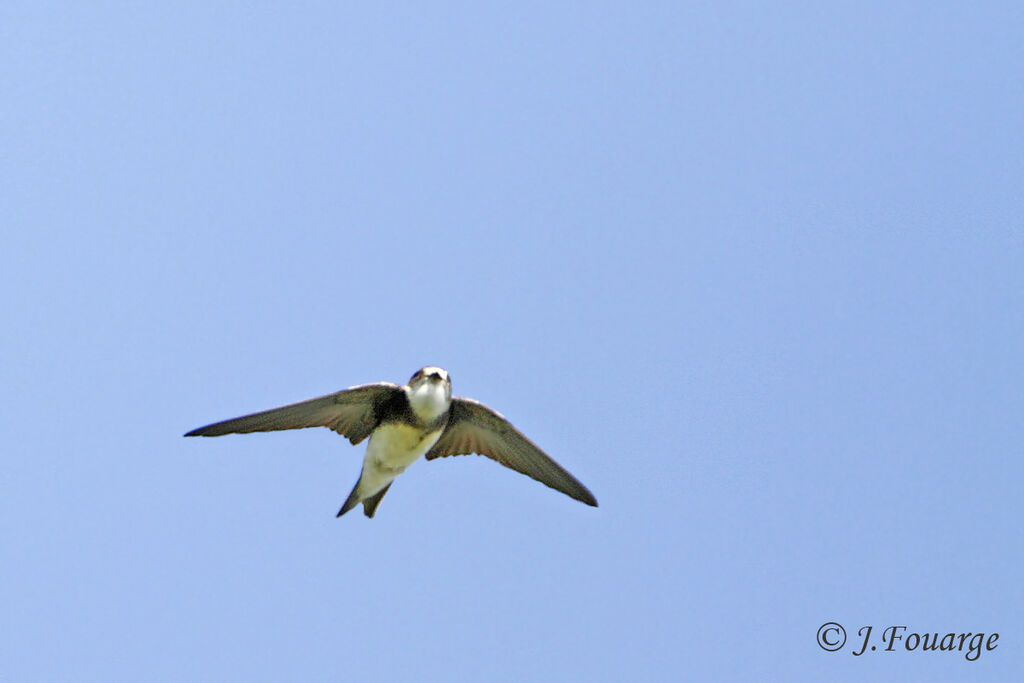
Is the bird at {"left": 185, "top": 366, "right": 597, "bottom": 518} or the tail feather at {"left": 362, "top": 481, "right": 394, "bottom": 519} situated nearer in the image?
the bird at {"left": 185, "top": 366, "right": 597, "bottom": 518}

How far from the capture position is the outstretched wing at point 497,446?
937cm

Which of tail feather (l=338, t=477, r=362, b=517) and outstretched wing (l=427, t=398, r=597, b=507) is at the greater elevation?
outstretched wing (l=427, t=398, r=597, b=507)

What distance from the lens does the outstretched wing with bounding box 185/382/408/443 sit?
8.55 metres

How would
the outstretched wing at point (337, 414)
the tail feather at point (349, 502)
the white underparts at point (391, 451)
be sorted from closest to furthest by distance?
the outstretched wing at point (337, 414) → the white underparts at point (391, 451) → the tail feather at point (349, 502)

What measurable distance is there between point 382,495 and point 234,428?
165 centimetres

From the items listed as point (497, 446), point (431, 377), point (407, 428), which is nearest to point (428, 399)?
point (431, 377)

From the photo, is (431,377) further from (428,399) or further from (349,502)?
(349,502)

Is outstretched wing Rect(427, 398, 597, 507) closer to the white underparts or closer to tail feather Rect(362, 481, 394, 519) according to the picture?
the white underparts

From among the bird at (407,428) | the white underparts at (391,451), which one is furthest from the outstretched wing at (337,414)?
the white underparts at (391,451)

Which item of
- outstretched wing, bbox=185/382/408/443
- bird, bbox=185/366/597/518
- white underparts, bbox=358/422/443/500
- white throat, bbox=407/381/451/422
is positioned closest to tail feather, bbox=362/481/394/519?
bird, bbox=185/366/597/518

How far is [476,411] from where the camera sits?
9.34 m

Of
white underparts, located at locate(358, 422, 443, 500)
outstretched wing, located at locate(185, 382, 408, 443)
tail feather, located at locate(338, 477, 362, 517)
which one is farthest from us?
tail feather, located at locate(338, 477, 362, 517)

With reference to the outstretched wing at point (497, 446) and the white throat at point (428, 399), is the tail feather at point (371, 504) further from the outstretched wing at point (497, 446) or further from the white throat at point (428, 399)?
the white throat at point (428, 399)

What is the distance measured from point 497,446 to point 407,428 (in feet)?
3.86
